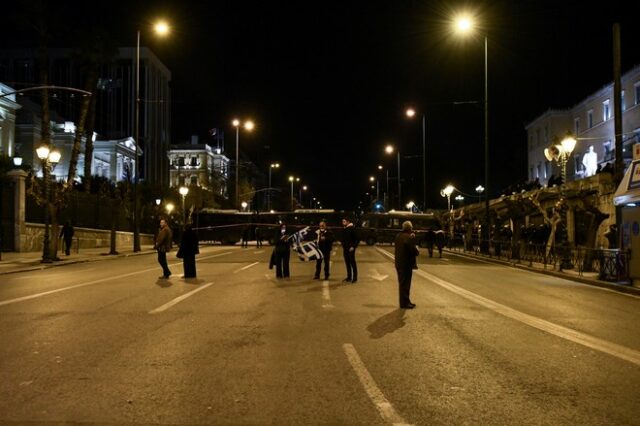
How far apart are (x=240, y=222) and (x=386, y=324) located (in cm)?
5156

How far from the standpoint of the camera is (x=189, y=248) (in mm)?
18812

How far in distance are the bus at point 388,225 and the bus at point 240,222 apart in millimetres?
2295

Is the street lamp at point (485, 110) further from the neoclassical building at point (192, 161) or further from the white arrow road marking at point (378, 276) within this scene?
the neoclassical building at point (192, 161)

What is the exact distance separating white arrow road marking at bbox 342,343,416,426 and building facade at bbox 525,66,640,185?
114 ft

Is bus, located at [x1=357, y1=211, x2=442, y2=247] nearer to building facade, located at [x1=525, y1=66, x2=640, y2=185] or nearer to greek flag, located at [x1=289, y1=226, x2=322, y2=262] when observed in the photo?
building facade, located at [x1=525, y1=66, x2=640, y2=185]

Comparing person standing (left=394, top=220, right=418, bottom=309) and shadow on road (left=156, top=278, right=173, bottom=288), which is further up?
person standing (left=394, top=220, right=418, bottom=309)

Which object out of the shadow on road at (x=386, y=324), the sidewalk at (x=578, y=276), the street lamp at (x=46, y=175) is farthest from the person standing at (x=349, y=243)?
the street lamp at (x=46, y=175)

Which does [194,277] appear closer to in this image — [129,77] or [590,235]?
[590,235]

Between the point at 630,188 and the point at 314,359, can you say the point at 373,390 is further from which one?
the point at 630,188

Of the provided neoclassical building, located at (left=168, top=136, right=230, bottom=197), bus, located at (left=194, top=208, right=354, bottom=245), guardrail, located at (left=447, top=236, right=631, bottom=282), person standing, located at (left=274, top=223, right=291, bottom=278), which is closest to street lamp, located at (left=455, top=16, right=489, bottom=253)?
guardrail, located at (left=447, top=236, right=631, bottom=282)

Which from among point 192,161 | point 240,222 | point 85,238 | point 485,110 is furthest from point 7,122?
point 192,161

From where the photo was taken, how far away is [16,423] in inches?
217

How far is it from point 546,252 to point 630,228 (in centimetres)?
671

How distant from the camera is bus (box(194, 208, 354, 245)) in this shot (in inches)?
2419
